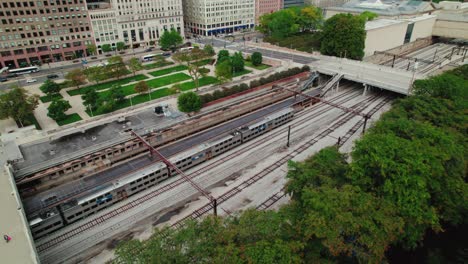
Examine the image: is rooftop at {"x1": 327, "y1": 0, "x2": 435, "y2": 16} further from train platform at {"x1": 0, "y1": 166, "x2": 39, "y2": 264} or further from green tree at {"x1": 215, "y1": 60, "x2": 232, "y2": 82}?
train platform at {"x1": 0, "y1": 166, "x2": 39, "y2": 264}

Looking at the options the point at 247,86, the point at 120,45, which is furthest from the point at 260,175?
the point at 120,45

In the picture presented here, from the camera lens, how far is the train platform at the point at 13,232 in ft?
96.8

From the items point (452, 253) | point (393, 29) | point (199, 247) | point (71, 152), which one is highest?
point (393, 29)

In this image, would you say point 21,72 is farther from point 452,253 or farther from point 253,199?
point 452,253

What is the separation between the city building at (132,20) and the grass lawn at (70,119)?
59002mm

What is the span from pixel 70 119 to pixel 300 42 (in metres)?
91.0

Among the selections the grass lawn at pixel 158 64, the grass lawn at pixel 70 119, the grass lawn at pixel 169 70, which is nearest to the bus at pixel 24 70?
Answer: the grass lawn at pixel 158 64

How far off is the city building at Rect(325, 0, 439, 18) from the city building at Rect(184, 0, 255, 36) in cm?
4461

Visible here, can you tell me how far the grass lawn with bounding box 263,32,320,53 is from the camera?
11468cm

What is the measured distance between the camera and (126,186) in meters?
44.4

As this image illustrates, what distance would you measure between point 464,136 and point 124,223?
1945 inches

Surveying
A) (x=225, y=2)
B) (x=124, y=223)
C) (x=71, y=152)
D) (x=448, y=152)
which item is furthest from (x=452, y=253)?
(x=225, y=2)

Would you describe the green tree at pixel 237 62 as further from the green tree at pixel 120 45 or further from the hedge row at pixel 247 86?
the green tree at pixel 120 45

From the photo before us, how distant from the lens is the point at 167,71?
97.9 m
